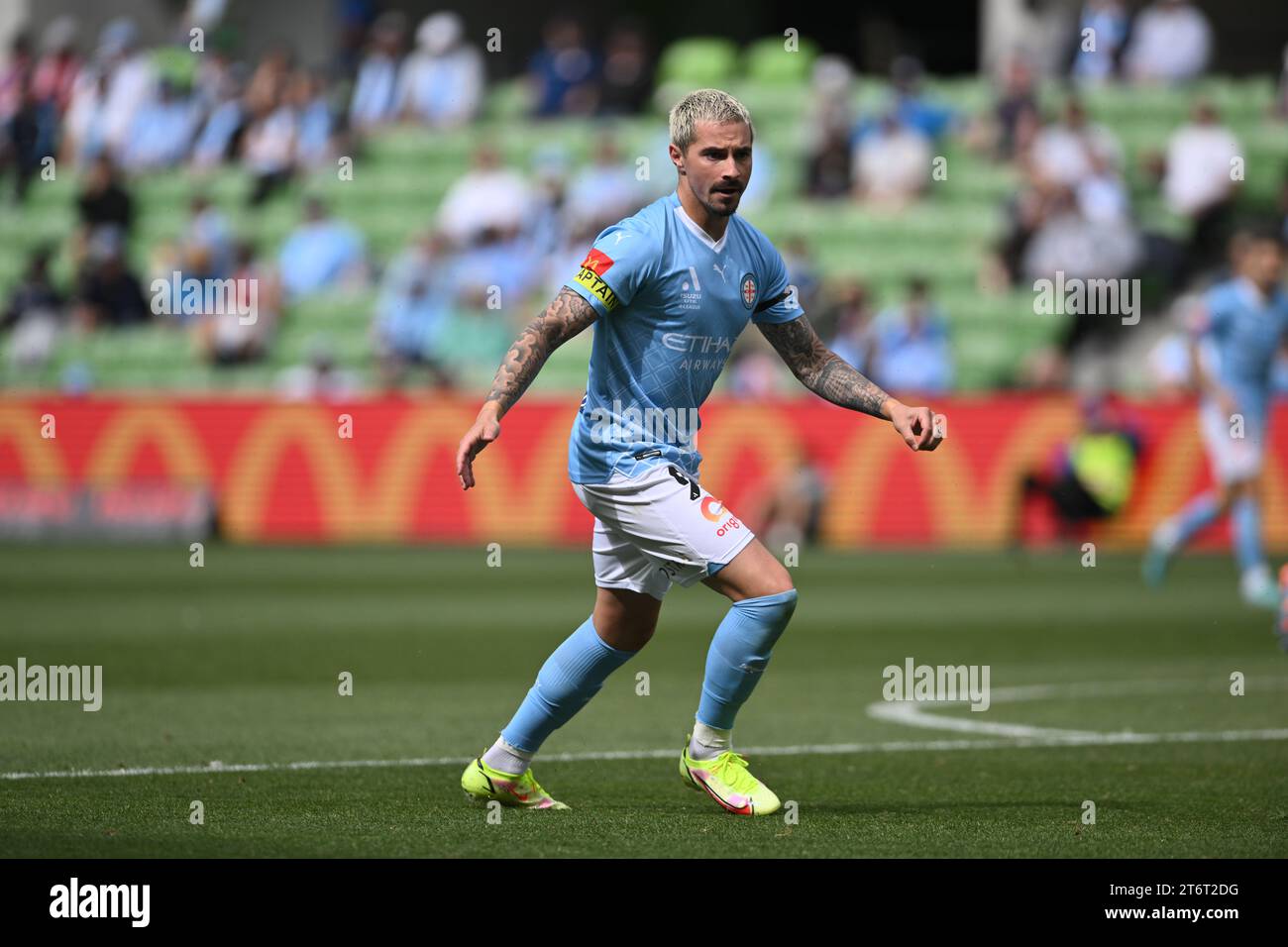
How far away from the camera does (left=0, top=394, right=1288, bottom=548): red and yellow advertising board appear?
2025 cm

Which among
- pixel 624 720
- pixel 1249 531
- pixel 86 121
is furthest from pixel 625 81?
pixel 624 720

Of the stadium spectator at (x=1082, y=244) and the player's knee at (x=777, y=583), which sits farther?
the stadium spectator at (x=1082, y=244)

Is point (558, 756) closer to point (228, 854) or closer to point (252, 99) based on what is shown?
point (228, 854)

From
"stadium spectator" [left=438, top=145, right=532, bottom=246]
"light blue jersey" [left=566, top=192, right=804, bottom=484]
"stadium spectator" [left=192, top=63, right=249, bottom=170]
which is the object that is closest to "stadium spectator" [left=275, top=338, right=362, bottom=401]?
"stadium spectator" [left=438, top=145, right=532, bottom=246]

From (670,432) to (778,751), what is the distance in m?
2.25

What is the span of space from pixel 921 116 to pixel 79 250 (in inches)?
430

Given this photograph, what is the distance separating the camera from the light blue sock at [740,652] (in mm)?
6727

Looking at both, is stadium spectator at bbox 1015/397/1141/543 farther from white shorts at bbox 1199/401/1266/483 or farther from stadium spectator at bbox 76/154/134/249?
stadium spectator at bbox 76/154/134/249

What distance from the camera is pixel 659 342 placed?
267 inches

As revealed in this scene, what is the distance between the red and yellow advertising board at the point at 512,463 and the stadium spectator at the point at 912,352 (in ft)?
3.31

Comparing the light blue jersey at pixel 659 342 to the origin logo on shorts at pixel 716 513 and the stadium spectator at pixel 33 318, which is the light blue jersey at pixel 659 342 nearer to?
the origin logo on shorts at pixel 716 513

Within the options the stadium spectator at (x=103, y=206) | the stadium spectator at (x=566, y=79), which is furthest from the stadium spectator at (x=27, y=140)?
the stadium spectator at (x=566, y=79)

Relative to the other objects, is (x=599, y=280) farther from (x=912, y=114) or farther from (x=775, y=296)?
(x=912, y=114)

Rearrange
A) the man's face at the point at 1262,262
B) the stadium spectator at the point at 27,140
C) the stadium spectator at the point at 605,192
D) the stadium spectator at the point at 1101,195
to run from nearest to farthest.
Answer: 1. the man's face at the point at 1262,262
2. the stadium spectator at the point at 1101,195
3. the stadium spectator at the point at 605,192
4. the stadium spectator at the point at 27,140
